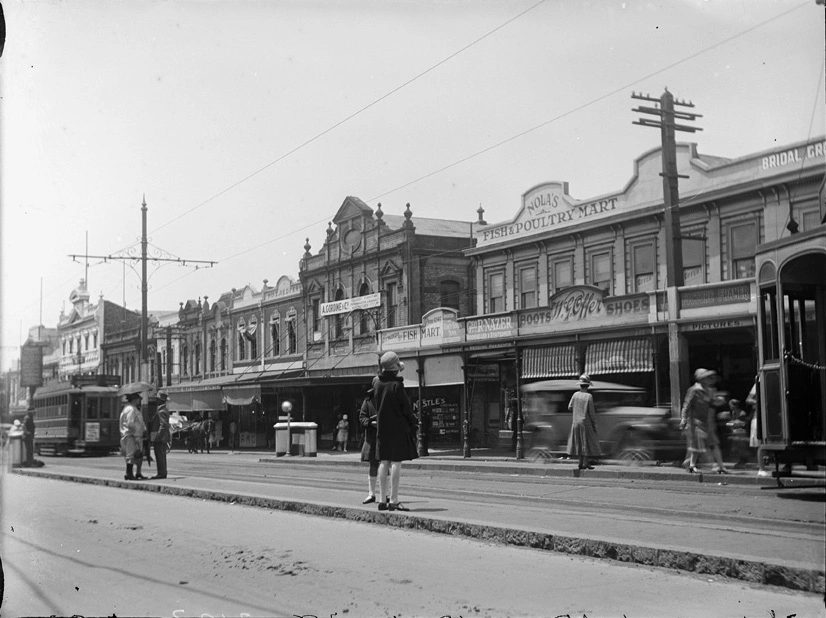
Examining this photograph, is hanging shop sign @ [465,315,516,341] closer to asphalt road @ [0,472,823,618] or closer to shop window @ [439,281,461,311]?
shop window @ [439,281,461,311]

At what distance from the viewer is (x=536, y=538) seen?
25.5 ft

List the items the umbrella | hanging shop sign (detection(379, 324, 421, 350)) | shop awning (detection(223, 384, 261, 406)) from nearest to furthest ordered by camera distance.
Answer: hanging shop sign (detection(379, 324, 421, 350))
shop awning (detection(223, 384, 261, 406))
the umbrella

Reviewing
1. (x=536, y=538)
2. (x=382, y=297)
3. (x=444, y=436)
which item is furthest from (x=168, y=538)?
→ (x=444, y=436)

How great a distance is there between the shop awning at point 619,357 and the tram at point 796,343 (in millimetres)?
9618

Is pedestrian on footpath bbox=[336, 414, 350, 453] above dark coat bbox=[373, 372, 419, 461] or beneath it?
beneath

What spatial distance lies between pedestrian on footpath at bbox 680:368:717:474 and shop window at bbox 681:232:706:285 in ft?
21.3

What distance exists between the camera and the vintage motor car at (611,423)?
18359 mm

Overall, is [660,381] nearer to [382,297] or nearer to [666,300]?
[666,300]

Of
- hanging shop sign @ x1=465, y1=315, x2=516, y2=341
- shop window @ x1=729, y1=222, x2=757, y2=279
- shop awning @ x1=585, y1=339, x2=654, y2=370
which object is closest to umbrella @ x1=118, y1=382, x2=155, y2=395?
hanging shop sign @ x1=465, y1=315, x2=516, y2=341

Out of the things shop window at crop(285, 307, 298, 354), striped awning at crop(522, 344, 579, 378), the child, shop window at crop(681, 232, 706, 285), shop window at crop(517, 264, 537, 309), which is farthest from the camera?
shop window at crop(285, 307, 298, 354)

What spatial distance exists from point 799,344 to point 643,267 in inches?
458

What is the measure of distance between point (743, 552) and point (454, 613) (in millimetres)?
2467

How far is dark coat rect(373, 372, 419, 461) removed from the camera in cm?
992

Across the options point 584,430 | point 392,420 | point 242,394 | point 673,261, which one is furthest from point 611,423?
point 242,394
